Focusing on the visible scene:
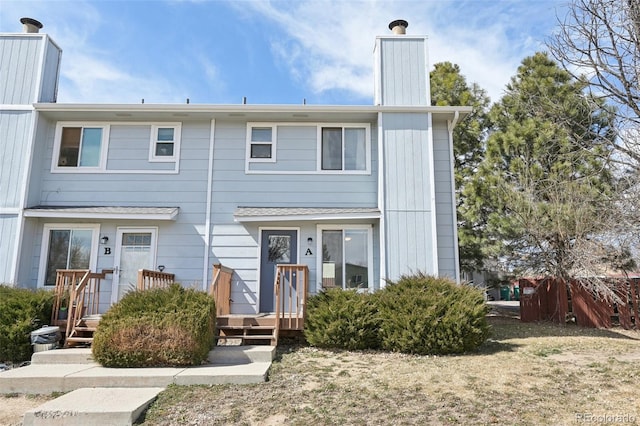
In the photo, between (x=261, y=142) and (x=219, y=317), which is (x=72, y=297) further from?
(x=261, y=142)

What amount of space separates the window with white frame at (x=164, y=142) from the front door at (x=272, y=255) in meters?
2.98

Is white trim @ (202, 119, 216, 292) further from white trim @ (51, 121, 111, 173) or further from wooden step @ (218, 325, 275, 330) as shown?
white trim @ (51, 121, 111, 173)

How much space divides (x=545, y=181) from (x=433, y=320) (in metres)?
7.04

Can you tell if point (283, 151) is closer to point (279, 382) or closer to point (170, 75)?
point (170, 75)

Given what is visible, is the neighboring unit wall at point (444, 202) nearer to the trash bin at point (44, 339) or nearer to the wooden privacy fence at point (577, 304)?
the wooden privacy fence at point (577, 304)

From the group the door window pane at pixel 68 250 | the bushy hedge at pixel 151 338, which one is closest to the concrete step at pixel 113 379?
the bushy hedge at pixel 151 338

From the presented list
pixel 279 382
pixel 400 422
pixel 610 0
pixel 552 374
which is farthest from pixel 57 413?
pixel 610 0

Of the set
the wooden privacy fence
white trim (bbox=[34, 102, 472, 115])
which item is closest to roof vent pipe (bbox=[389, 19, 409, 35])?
white trim (bbox=[34, 102, 472, 115])

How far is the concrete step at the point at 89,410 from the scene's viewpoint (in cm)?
429

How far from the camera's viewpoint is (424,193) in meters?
9.55

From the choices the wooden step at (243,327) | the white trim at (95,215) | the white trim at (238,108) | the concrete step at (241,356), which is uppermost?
the white trim at (238,108)

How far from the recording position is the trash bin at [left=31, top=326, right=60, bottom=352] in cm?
710

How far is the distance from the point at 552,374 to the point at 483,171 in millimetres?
8485

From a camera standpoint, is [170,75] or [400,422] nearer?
[400,422]
